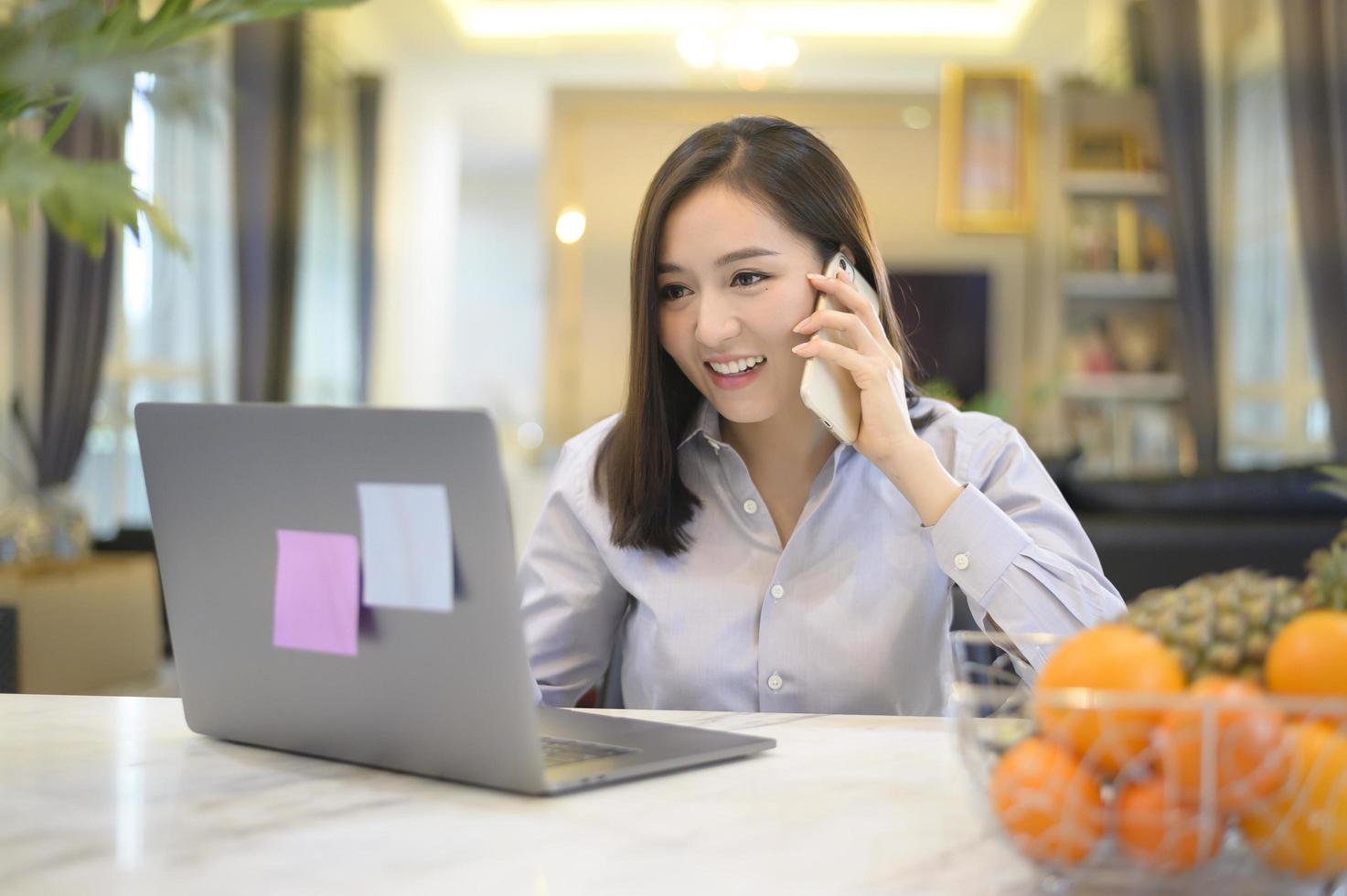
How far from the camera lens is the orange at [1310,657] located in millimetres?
583

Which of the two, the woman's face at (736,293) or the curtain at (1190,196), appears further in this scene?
the curtain at (1190,196)

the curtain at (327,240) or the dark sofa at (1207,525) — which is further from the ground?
the curtain at (327,240)

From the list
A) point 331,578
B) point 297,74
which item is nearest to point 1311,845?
point 331,578

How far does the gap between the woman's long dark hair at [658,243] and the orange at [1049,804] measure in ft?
2.86

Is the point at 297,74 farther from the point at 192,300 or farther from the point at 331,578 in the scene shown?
the point at 331,578

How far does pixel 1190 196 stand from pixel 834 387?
5.49 m

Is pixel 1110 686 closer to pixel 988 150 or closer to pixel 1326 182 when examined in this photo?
pixel 1326 182

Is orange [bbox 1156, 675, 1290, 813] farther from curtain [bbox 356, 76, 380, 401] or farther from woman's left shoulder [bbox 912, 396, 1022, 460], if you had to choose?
curtain [bbox 356, 76, 380, 401]

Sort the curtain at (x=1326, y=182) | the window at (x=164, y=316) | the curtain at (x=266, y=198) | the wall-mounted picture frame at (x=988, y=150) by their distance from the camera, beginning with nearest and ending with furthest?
1. the curtain at (x=1326, y=182)
2. the window at (x=164, y=316)
3. the curtain at (x=266, y=198)
4. the wall-mounted picture frame at (x=988, y=150)

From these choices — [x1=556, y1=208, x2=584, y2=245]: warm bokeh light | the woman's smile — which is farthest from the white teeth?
[x1=556, y1=208, x2=584, y2=245]: warm bokeh light

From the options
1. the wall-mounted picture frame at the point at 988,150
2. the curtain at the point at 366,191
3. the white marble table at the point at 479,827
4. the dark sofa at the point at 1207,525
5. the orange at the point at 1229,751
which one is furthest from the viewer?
the curtain at the point at 366,191

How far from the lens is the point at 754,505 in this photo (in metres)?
1.50

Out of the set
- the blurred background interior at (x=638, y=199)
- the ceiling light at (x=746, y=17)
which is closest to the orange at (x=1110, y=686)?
the blurred background interior at (x=638, y=199)

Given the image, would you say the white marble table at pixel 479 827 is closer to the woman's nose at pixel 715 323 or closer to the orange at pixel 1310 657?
the orange at pixel 1310 657
